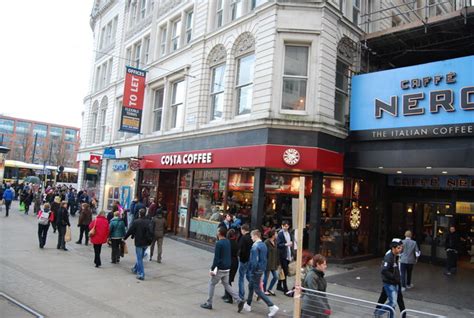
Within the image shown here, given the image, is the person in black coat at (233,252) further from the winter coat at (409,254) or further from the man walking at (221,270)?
the winter coat at (409,254)

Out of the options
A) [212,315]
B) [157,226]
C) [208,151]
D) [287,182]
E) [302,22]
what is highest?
[302,22]

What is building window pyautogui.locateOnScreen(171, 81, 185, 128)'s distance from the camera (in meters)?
19.4

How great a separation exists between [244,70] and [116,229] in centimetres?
811

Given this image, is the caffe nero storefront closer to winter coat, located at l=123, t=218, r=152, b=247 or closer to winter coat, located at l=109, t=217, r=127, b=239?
winter coat, located at l=123, t=218, r=152, b=247

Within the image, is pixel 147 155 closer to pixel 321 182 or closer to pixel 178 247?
pixel 178 247

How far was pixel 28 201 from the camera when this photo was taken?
24469mm

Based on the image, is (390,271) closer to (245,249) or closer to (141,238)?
(245,249)

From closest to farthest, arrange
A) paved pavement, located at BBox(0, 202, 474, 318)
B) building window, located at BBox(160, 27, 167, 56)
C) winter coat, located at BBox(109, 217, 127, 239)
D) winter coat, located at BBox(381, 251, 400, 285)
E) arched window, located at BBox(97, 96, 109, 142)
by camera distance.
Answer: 1. winter coat, located at BBox(381, 251, 400, 285)
2. paved pavement, located at BBox(0, 202, 474, 318)
3. winter coat, located at BBox(109, 217, 127, 239)
4. building window, located at BBox(160, 27, 167, 56)
5. arched window, located at BBox(97, 96, 109, 142)

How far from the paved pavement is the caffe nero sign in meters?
5.26

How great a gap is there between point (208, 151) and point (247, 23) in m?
5.42

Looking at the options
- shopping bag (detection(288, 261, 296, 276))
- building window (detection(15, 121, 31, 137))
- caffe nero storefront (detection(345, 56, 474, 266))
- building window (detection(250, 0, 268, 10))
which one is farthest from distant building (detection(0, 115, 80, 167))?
shopping bag (detection(288, 261, 296, 276))

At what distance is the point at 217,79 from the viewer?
56.6 ft

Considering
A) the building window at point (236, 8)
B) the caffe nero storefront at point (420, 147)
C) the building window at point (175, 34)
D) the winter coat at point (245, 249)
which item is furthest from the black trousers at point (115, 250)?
the building window at point (175, 34)

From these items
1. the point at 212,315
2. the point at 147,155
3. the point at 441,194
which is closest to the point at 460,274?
the point at 441,194
